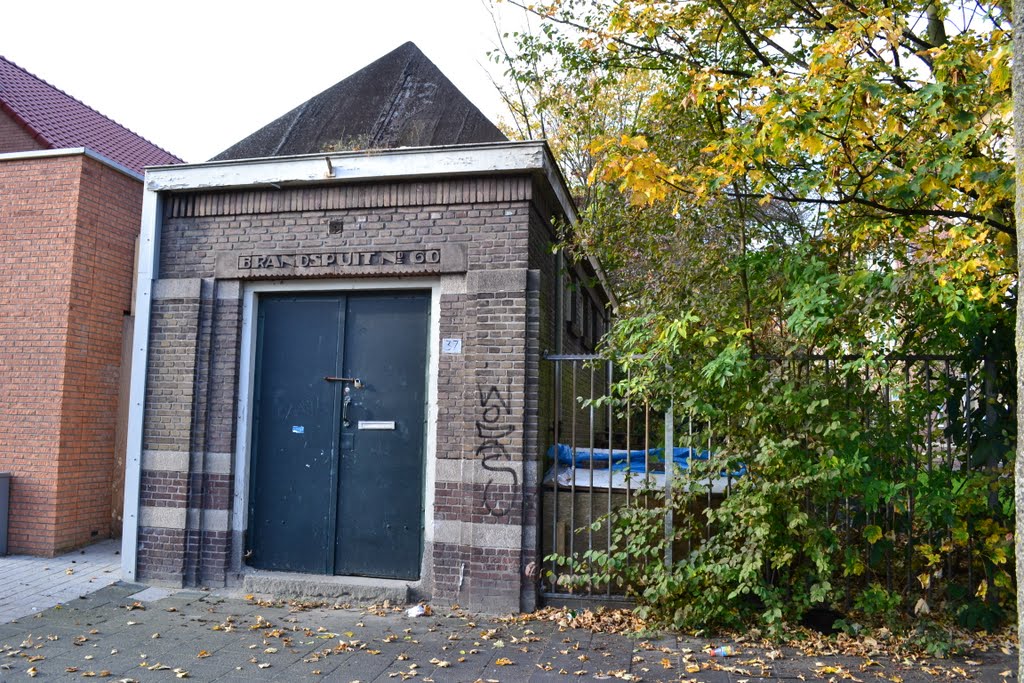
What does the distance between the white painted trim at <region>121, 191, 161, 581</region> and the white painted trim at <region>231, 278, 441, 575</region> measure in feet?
3.27

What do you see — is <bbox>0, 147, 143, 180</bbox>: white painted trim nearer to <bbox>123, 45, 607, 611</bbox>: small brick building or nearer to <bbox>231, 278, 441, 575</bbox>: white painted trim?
<bbox>123, 45, 607, 611</bbox>: small brick building

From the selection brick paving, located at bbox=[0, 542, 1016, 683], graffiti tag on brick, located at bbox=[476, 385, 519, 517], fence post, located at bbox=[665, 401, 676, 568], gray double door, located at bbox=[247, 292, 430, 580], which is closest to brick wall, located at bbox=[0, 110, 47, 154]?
gray double door, located at bbox=[247, 292, 430, 580]

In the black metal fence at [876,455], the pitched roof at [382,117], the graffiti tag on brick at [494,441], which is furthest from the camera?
the pitched roof at [382,117]

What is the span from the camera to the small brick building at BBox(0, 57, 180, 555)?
361 inches

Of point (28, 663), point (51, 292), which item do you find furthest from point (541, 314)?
point (51, 292)

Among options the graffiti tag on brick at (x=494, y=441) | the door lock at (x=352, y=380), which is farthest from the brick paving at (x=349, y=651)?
the door lock at (x=352, y=380)

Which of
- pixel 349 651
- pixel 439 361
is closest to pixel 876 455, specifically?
pixel 439 361

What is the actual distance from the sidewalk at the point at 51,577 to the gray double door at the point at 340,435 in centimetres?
171

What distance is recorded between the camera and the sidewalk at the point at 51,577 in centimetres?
702

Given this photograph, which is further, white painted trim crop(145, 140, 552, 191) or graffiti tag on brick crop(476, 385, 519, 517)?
white painted trim crop(145, 140, 552, 191)

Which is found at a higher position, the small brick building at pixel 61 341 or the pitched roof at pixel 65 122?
the pitched roof at pixel 65 122

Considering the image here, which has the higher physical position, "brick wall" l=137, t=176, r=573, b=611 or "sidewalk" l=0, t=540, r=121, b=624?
"brick wall" l=137, t=176, r=573, b=611

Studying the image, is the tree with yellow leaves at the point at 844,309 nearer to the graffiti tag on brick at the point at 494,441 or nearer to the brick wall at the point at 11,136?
the graffiti tag on brick at the point at 494,441

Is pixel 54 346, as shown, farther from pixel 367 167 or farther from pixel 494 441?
pixel 494 441
